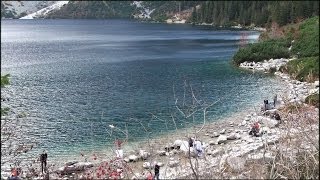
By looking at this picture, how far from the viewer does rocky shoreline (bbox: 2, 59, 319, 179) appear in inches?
592

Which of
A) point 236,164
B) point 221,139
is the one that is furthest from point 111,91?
point 236,164

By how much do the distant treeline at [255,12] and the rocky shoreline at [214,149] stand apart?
7133 cm

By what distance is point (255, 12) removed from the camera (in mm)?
145750

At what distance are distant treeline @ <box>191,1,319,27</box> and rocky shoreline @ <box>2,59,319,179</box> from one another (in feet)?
234

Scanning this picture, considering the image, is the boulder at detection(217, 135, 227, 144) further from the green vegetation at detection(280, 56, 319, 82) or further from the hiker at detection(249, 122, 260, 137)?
the green vegetation at detection(280, 56, 319, 82)

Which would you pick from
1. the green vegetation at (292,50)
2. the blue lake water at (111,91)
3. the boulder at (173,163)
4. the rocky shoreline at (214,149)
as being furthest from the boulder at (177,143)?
the green vegetation at (292,50)

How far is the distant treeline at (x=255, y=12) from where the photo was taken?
110 metres

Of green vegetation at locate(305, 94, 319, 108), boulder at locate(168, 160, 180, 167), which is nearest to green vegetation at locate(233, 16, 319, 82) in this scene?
green vegetation at locate(305, 94, 319, 108)

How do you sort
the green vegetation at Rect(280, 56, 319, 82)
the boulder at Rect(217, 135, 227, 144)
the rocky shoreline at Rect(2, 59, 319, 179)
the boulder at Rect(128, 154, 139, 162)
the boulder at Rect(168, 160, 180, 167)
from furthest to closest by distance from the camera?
the green vegetation at Rect(280, 56, 319, 82), the boulder at Rect(217, 135, 227, 144), the boulder at Rect(128, 154, 139, 162), the boulder at Rect(168, 160, 180, 167), the rocky shoreline at Rect(2, 59, 319, 179)

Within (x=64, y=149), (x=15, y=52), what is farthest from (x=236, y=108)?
(x=15, y=52)

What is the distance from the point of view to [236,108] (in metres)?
37.2

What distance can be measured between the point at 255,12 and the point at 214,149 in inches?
4975

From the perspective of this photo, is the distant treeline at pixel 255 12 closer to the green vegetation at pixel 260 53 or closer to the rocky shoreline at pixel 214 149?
the green vegetation at pixel 260 53

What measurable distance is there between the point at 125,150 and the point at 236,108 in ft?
47.2
